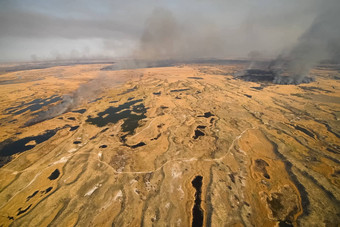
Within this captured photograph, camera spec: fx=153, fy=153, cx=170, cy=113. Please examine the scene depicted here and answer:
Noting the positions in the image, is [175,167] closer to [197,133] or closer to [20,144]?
[197,133]

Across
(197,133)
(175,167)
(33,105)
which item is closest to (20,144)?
(175,167)

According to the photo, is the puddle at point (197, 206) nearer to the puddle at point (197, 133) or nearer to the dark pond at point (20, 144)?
the puddle at point (197, 133)

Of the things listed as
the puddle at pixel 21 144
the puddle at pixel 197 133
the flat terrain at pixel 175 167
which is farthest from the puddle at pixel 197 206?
the puddle at pixel 21 144

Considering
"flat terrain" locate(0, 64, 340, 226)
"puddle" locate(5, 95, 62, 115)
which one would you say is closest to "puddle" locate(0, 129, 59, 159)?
"flat terrain" locate(0, 64, 340, 226)

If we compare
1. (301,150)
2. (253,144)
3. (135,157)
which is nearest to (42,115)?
(135,157)

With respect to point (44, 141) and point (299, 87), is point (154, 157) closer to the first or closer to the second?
point (44, 141)

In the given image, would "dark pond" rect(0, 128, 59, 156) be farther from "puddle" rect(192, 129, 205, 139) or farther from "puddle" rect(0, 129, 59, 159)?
"puddle" rect(192, 129, 205, 139)

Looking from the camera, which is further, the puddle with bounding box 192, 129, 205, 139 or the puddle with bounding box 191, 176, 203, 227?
the puddle with bounding box 192, 129, 205, 139
